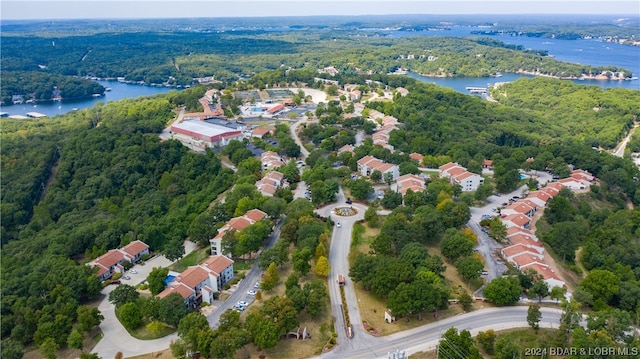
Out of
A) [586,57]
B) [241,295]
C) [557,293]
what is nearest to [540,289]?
[557,293]

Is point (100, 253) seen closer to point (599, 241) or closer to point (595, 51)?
point (599, 241)

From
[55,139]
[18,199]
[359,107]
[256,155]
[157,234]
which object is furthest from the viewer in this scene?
[359,107]

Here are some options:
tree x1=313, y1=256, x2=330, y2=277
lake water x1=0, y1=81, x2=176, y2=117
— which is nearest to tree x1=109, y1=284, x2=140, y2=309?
tree x1=313, y1=256, x2=330, y2=277

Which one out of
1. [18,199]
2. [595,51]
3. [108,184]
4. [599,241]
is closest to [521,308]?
[599,241]

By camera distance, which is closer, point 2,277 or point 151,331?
point 151,331

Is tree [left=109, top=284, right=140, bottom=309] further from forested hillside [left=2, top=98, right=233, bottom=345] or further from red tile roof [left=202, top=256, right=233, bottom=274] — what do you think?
red tile roof [left=202, top=256, right=233, bottom=274]
